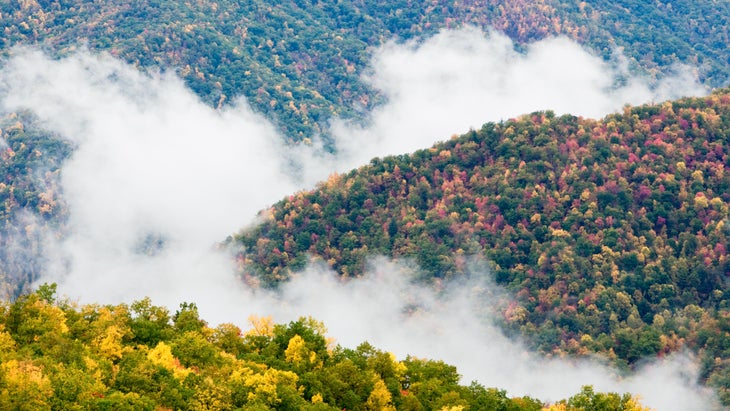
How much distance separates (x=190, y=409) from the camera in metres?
119

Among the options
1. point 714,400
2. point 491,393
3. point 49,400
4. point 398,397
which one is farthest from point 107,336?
point 714,400

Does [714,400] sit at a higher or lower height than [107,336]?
higher

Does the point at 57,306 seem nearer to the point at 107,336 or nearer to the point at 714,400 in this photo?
the point at 107,336

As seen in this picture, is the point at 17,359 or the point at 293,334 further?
the point at 293,334

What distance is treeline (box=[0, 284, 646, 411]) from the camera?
114938 millimetres

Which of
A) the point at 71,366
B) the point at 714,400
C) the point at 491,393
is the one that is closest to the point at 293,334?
the point at 491,393

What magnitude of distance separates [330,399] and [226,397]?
13739mm

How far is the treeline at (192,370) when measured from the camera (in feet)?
377

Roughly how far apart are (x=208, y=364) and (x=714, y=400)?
313 ft

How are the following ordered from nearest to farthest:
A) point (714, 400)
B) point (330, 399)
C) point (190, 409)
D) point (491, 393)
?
point (190, 409) → point (330, 399) → point (491, 393) → point (714, 400)

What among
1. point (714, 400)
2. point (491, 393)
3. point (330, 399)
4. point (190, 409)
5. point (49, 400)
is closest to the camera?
point (49, 400)

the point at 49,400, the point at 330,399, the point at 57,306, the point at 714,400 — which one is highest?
the point at 714,400

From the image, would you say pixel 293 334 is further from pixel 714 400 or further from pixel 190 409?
pixel 714 400

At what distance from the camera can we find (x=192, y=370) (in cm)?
13062
